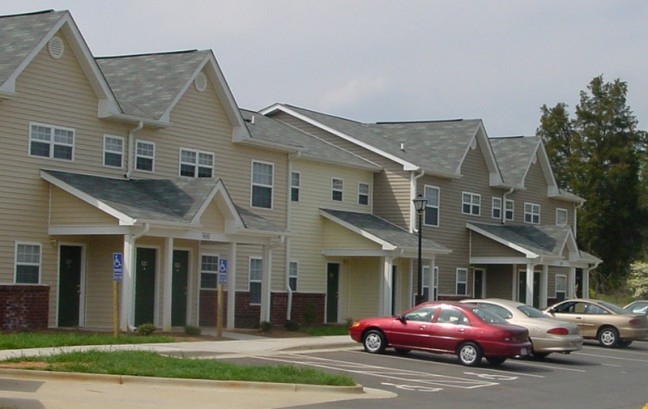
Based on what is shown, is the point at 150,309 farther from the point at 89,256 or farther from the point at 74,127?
the point at 74,127

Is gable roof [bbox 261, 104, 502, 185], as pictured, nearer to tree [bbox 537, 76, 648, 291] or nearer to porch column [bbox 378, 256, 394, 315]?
porch column [bbox 378, 256, 394, 315]

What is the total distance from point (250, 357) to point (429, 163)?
20461 mm

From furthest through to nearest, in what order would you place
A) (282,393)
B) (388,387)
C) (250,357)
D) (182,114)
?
1. (182,114)
2. (250,357)
3. (388,387)
4. (282,393)

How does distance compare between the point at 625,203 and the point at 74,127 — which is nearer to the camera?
the point at 74,127

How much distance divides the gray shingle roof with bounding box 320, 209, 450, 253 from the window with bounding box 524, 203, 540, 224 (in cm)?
998

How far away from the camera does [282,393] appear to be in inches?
703

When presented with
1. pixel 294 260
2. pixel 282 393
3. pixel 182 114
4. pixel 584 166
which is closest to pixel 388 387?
pixel 282 393

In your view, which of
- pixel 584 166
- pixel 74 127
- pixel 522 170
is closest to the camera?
pixel 74 127

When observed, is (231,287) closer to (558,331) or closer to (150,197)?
(150,197)

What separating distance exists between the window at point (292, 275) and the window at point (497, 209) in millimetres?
12772

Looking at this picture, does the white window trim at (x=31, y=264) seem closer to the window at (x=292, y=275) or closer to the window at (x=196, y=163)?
the window at (x=196, y=163)

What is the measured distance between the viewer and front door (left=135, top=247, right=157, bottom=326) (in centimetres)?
3066

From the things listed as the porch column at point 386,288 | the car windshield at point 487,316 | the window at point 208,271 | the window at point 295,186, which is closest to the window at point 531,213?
the porch column at point 386,288

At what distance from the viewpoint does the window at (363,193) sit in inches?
Result: 1631
